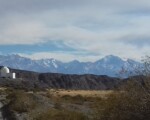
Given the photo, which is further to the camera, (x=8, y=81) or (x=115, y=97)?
(x=8, y=81)

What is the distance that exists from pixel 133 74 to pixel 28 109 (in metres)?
18.2

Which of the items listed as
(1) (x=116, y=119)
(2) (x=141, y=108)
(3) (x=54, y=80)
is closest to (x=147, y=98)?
(2) (x=141, y=108)

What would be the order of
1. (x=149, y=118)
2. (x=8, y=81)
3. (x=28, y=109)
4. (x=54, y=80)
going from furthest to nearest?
(x=54, y=80) → (x=8, y=81) → (x=28, y=109) → (x=149, y=118)

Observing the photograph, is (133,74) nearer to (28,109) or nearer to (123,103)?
(123,103)

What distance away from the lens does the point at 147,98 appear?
651 inches

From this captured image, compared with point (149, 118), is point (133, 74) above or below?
above

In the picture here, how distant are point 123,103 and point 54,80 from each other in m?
181

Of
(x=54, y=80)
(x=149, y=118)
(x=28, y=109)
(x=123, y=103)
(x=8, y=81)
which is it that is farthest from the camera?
(x=54, y=80)

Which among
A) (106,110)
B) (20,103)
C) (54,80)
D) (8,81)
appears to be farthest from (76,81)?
(106,110)

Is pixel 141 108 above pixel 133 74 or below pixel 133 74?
below

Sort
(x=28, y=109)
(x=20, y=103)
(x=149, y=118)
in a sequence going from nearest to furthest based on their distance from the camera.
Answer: (x=149, y=118) → (x=28, y=109) → (x=20, y=103)

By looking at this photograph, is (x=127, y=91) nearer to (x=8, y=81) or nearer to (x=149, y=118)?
(x=149, y=118)

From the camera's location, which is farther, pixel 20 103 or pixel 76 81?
pixel 76 81

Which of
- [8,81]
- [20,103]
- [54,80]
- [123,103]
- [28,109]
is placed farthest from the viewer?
[54,80]
